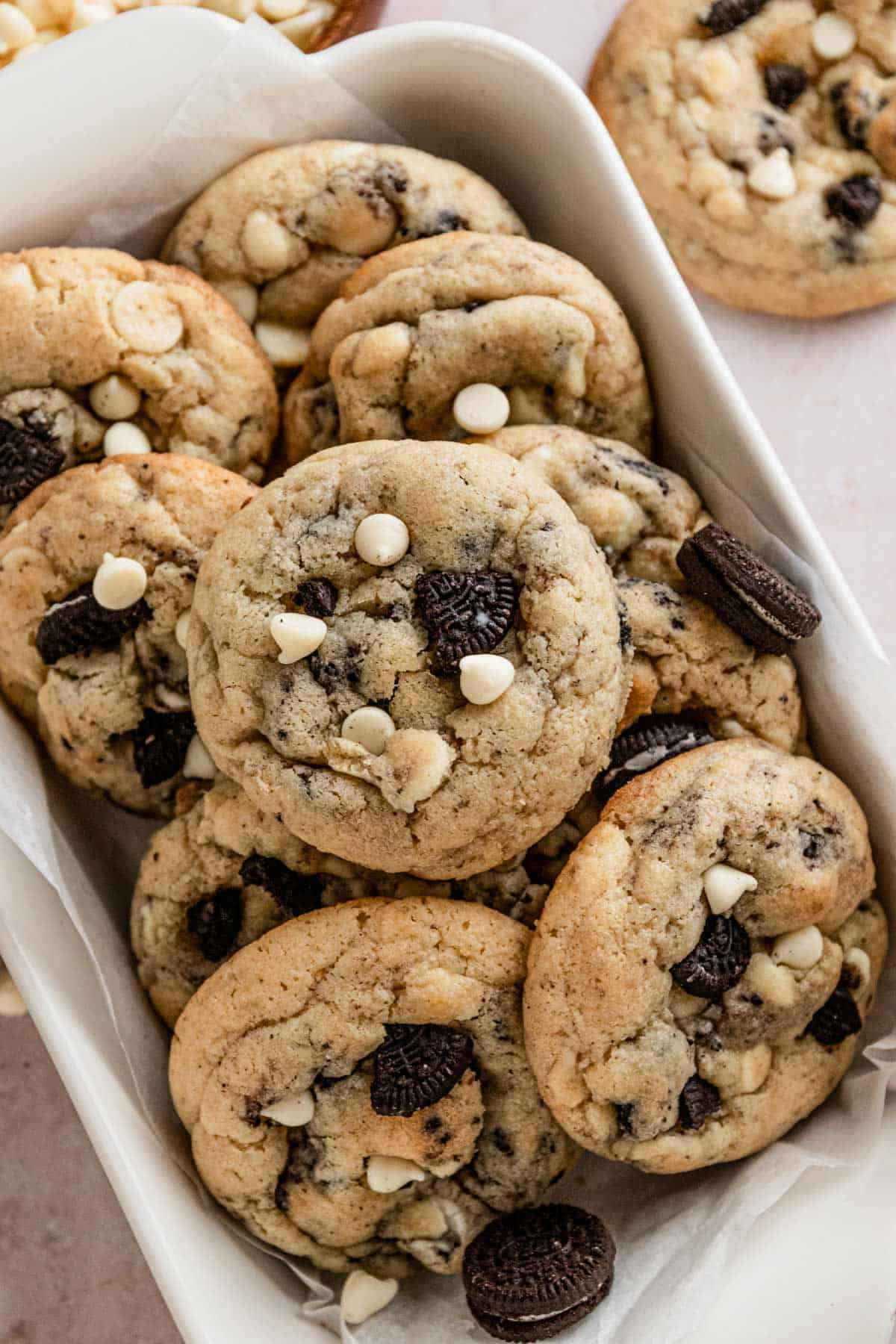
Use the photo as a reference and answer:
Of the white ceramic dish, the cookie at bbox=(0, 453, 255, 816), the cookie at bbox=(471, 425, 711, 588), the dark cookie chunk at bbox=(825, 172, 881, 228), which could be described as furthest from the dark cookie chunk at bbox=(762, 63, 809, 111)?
the cookie at bbox=(0, 453, 255, 816)

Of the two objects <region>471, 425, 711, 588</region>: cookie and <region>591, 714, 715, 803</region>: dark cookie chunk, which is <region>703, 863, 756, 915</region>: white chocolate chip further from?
<region>471, 425, 711, 588</region>: cookie

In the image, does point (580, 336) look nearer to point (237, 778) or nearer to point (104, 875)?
point (237, 778)

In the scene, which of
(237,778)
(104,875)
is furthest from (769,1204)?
(104,875)

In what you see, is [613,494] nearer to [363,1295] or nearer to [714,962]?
[714,962]

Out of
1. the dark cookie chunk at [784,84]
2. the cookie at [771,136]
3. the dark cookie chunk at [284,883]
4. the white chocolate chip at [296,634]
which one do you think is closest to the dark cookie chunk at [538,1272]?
the dark cookie chunk at [284,883]

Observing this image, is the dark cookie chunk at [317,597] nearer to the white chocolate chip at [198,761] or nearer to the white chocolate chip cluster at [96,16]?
the white chocolate chip at [198,761]

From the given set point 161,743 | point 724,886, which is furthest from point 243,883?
point 724,886
